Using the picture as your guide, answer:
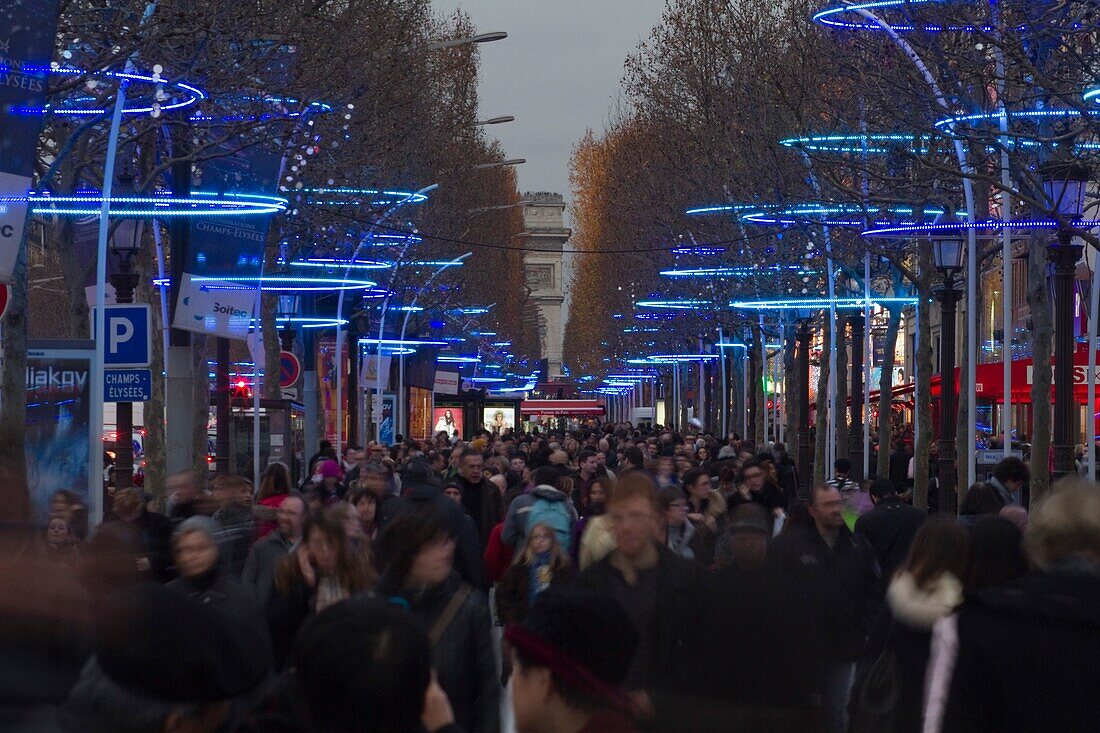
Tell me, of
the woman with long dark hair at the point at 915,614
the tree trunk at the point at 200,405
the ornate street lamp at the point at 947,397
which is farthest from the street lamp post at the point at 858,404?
the woman with long dark hair at the point at 915,614

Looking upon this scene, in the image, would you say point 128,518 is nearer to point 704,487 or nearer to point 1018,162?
point 704,487

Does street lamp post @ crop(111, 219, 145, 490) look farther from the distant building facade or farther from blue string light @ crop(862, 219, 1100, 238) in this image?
the distant building facade

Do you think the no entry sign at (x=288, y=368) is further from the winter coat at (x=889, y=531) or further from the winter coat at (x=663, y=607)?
the winter coat at (x=663, y=607)

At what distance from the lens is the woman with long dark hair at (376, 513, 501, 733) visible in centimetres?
728

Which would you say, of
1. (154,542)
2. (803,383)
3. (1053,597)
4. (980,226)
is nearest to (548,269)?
(803,383)

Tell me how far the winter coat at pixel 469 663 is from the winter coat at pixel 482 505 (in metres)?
8.63

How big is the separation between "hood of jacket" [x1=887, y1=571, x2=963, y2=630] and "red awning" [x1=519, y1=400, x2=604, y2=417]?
87.7m

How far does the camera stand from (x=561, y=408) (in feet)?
332

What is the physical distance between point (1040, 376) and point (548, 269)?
14925 centimetres

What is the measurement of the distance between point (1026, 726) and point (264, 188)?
751 inches

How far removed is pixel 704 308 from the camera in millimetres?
51719

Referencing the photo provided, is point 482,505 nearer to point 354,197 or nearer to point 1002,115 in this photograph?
point 1002,115

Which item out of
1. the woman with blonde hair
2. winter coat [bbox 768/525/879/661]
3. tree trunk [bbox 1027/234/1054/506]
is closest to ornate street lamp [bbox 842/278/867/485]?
tree trunk [bbox 1027/234/1054/506]

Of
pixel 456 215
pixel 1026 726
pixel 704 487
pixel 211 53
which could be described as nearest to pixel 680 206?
pixel 456 215
